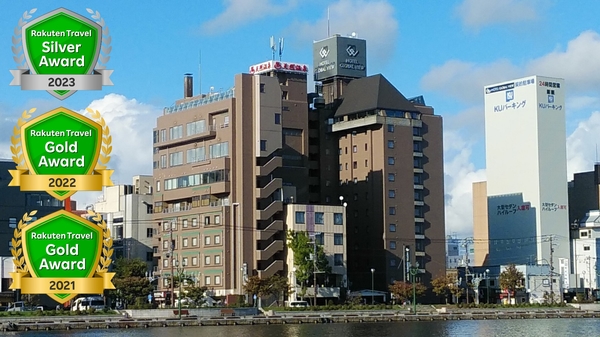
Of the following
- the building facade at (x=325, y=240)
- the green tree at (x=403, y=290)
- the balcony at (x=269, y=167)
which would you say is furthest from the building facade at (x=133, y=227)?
the green tree at (x=403, y=290)

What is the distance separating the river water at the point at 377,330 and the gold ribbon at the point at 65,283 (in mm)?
70475

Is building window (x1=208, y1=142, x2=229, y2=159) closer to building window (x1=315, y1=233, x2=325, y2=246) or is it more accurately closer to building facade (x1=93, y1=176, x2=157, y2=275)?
building window (x1=315, y1=233, x2=325, y2=246)

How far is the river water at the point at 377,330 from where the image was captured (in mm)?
91500

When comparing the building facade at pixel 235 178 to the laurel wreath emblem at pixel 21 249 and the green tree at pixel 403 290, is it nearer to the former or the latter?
the green tree at pixel 403 290

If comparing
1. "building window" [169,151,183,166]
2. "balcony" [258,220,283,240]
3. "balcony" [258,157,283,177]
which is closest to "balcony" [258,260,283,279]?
"balcony" [258,220,283,240]

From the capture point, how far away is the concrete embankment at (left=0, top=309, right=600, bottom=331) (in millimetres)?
98688

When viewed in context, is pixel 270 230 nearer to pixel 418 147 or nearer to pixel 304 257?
pixel 304 257

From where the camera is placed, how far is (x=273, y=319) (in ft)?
380

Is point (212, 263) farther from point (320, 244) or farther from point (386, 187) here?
point (386, 187)

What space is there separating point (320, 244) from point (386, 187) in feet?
66.6

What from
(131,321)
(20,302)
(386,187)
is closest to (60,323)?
(131,321)

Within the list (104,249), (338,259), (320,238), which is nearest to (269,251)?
(320,238)

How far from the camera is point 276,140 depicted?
15250cm

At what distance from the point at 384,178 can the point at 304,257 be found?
27.7 m
